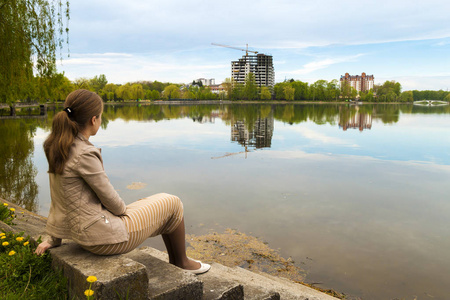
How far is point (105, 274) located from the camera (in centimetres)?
226

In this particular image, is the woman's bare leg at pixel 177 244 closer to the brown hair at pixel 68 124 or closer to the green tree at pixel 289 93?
the brown hair at pixel 68 124

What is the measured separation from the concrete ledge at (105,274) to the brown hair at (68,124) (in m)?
0.64

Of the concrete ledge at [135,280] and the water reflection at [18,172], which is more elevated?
the concrete ledge at [135,280]

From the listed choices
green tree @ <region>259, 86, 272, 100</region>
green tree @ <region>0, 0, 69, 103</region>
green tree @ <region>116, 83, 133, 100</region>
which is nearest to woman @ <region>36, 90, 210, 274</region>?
green tree @ <region>0, 0, 69, 103</region>

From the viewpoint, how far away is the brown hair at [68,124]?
2.45 meters

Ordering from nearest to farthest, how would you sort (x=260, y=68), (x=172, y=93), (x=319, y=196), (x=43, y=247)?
1. (x=43, y=247)
2. (x=319, y=196)
3. (x=172, y=93)
4. (x=260, y=68)

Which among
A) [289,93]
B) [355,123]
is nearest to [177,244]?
[355,123]

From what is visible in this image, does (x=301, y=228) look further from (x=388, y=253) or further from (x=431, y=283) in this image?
(x=431, y=283)

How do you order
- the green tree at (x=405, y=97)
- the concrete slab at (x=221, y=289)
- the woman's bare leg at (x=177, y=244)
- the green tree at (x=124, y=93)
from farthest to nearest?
the green tree at (x=405, y=97) < the green tree at (x=124, y=93) < the woman's bare leg at (x=177, y=244) < the concrete slab at (x=221, y=289)

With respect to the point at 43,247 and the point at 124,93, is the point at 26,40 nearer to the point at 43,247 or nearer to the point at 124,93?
the point at 43,247

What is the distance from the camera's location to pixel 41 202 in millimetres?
8805

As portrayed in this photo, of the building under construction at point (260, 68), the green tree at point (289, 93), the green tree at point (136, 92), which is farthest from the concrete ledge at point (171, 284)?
the building under construction at point (260, 68)

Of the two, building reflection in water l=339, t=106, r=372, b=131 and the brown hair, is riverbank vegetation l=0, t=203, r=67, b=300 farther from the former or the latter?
building reflection in water l=339, t=106, r=372, b=131

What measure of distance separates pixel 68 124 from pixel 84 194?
1.65 ft
